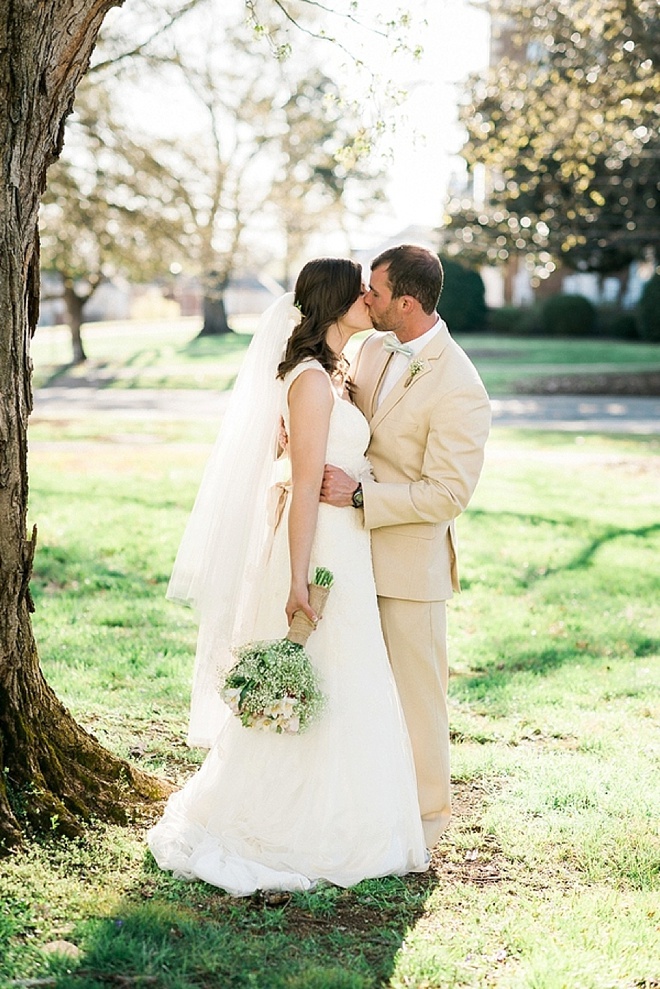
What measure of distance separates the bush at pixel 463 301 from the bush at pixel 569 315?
3.17 metres

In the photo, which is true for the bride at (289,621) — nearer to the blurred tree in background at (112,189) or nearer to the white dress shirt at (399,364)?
the white dress shirt at (399,364)

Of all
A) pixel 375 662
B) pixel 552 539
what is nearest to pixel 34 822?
pixel 375 662

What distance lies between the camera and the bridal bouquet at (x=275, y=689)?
13.2ft

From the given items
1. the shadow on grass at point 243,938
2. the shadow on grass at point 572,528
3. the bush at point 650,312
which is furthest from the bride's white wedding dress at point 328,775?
the bush at point 650,312

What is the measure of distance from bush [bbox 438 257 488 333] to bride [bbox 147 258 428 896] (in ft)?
137

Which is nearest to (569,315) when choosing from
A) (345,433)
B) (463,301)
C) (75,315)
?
(463,301)

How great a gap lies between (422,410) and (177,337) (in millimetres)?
47666

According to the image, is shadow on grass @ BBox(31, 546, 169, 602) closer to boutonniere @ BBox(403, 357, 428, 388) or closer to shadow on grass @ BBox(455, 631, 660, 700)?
shadow on grass @ BBox(455, 631, 660, 700)

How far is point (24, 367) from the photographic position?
13.3 feet

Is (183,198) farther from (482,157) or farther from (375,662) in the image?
→ (375,662)

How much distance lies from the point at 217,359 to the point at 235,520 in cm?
3546

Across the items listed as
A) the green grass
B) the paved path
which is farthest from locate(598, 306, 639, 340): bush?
the paved path

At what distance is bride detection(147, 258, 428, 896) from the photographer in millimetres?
4188

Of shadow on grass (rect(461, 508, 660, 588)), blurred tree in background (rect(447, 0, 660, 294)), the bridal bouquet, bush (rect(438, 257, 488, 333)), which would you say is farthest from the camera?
bush (rect(438, 257, 488, 333))
